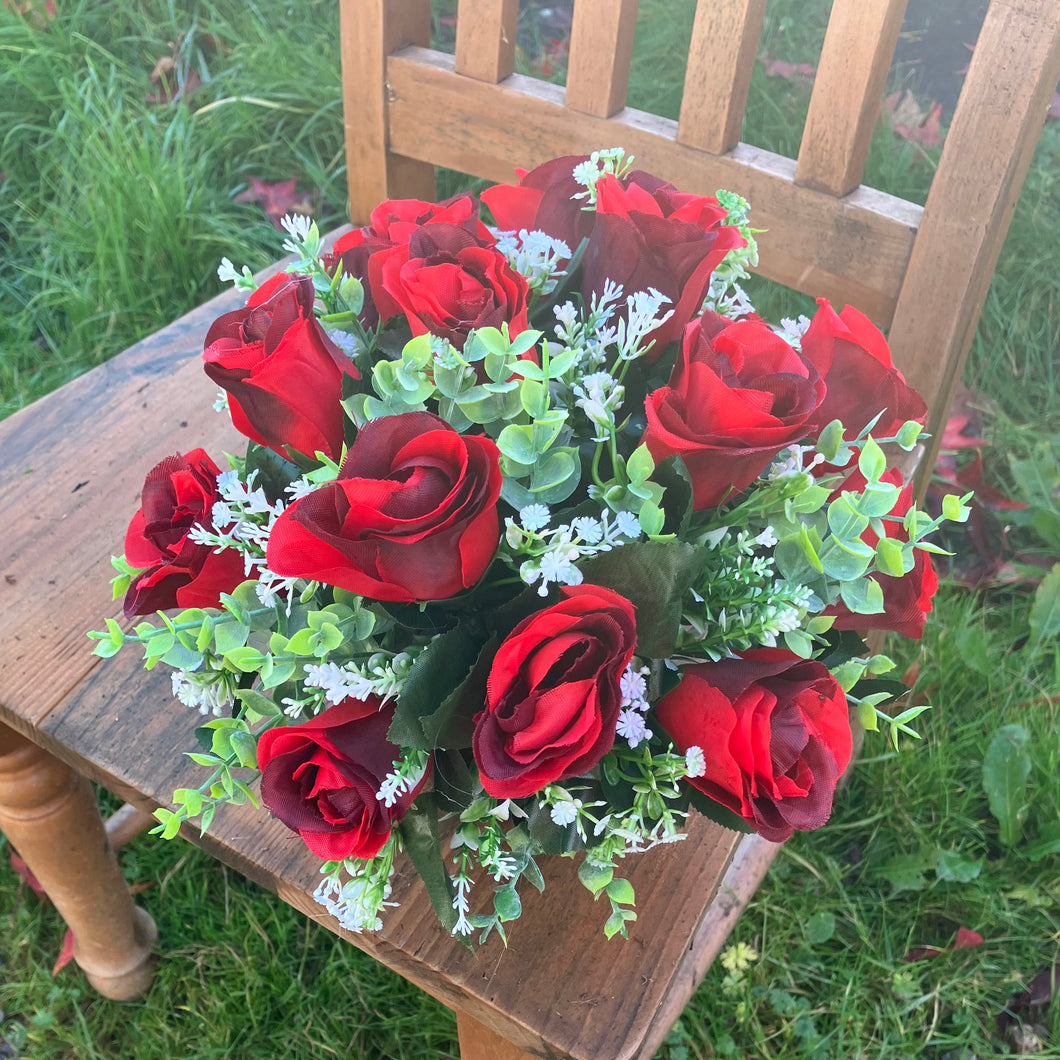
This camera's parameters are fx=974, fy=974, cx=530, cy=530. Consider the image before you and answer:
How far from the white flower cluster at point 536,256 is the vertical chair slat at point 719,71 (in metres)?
0.41

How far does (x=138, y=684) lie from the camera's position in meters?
0.79

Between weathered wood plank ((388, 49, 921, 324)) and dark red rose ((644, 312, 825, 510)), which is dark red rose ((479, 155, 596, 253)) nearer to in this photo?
dark red rose ((644, 312, 825, 510))

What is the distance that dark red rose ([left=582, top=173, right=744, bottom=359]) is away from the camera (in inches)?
21.6

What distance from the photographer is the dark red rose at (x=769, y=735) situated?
1.51ft

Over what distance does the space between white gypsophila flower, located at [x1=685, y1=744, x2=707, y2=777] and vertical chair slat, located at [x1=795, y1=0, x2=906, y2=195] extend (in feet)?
2.11

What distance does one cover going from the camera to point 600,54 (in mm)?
963

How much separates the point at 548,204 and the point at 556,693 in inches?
13.9

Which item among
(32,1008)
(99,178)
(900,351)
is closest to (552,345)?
(900,351)

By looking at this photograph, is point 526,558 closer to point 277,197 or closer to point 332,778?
point 332,778

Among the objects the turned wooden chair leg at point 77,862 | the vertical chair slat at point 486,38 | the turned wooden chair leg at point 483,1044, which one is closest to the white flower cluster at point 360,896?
the turned wooden chair leg at point 483,1044

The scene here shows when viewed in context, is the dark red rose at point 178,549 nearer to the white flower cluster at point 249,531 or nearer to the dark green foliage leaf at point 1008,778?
the white flower cluster at point 249,531

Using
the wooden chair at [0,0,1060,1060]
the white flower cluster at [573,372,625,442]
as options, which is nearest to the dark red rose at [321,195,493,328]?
the white flower cluster at [573,372,625,442]

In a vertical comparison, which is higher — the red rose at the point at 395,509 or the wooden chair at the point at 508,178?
the red rose at the point at 395,509

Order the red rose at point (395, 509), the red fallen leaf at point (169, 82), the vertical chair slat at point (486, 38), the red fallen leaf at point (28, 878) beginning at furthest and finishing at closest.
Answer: the red fallen leaf at point (169, 82) → the red fallen leaf at point (28, 878) → the vertical chair slat at point (486, 38) → the red rose at point (395, 509)
